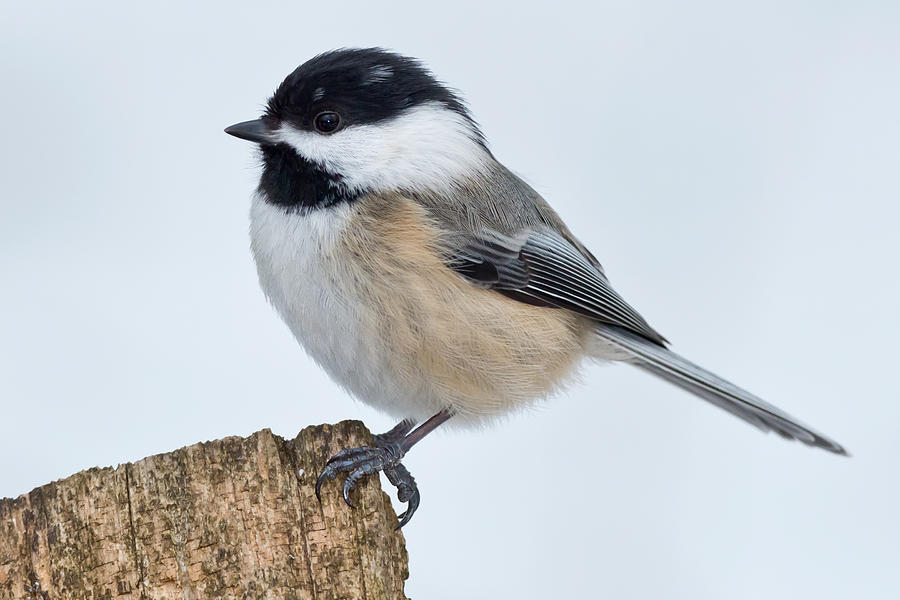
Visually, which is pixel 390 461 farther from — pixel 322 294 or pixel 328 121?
pixel 328 121

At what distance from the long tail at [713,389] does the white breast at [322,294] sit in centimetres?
55

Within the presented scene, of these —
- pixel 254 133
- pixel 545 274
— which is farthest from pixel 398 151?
pixel 545 274

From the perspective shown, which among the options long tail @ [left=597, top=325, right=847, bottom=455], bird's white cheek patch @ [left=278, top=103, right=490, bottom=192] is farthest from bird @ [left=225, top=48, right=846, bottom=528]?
long tail @ [left=597, top=325, right=847, bottom=455]

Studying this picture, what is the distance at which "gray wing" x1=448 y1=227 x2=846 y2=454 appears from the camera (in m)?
1.97

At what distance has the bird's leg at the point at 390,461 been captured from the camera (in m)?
1.55

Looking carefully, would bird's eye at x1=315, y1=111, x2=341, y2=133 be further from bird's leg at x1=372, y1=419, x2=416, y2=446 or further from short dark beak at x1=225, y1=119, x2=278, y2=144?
bird's leg at x1=372, y1=419, x2=416, y2=446

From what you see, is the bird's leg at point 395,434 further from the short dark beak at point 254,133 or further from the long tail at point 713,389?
the short dark beak at point 254,133

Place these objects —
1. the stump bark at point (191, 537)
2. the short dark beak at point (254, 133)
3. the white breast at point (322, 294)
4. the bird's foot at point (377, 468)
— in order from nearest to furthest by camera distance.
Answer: the stump bark at point (191, 537)
the bird's foot at point (377, 468)
the white breast at point (322, 294)
the short dark beak at point (254, 133)

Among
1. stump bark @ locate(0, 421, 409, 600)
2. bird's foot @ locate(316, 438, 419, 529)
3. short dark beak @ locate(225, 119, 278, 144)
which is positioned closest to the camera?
stump bark @ locate(0, 421, 409, 600)

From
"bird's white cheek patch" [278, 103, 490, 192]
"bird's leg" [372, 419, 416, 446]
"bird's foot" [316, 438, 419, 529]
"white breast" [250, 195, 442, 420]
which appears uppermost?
"bird's white cheek patch" [278, 103, 490, 192]

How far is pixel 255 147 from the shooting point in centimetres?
201

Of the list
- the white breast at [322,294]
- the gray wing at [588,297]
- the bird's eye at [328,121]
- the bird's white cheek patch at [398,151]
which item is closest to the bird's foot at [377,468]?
the white breast at [322,294]

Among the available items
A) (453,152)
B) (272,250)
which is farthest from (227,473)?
(453,152)

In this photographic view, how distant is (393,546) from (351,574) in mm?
114
